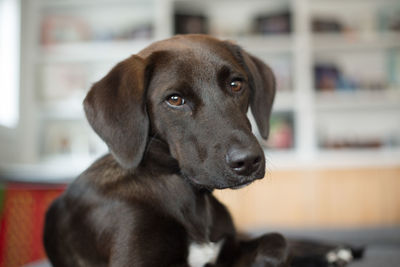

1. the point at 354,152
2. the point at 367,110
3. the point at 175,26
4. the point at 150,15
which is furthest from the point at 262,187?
the point at 150,15

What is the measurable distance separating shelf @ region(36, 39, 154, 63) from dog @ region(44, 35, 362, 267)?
257 cm

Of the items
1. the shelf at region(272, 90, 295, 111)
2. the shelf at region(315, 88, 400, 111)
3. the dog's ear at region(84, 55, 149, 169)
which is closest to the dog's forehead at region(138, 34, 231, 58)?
the dog's ear at region(84, 55, 149, 169)

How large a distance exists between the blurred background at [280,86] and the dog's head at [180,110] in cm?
234

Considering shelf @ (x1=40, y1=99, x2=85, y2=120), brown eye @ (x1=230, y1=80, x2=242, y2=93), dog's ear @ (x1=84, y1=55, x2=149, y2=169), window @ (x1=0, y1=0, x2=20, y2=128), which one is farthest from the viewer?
shelf @ (x1=40, y1=99, x2=85, y2=120)

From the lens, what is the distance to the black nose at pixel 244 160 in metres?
0.90

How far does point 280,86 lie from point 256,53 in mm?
367

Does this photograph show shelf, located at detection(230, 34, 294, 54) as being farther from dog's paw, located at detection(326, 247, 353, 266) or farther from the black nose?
the black nose

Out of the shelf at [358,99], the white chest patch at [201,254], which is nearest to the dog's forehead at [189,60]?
the white chest patch at [201,254]

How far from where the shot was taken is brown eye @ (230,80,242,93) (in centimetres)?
111

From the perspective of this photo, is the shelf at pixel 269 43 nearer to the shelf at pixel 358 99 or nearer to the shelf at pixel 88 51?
the shelf at pixel 358 99

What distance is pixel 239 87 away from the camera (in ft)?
3.71

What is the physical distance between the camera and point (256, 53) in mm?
3701

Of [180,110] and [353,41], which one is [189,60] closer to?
[180,110]

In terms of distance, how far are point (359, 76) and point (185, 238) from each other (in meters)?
3.25
